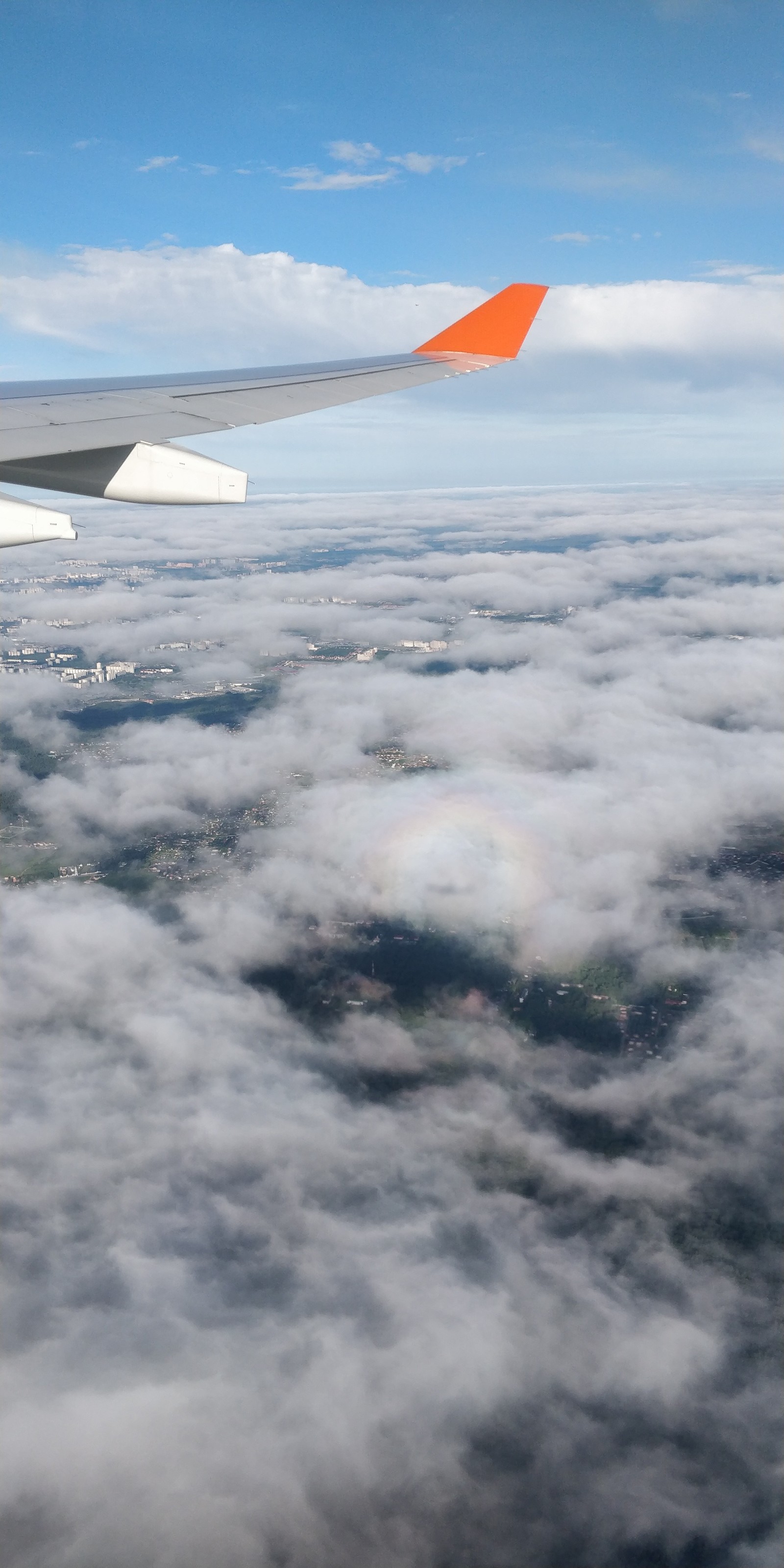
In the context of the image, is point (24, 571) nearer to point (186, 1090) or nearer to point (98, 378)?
point (186, 1090)

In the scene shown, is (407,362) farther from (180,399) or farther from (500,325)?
(180,399)

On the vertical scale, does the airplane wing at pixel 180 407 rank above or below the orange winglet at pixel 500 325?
below

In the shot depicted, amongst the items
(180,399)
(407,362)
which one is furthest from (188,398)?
(407,362)

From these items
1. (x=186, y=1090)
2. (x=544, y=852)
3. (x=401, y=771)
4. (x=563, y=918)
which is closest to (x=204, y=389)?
(x=186, y=1090)

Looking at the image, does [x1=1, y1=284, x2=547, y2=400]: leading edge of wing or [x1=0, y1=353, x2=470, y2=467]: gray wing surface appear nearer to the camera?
[x1=0, y1=353, x2=470, y2=467]: gray wing surface

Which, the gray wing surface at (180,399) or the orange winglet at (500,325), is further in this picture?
the orange winglet at (500,325)
